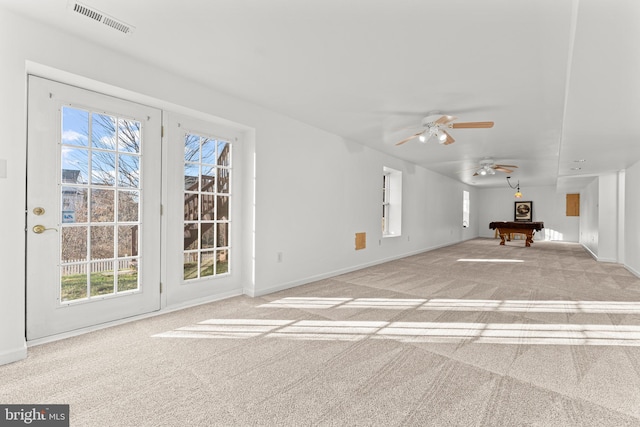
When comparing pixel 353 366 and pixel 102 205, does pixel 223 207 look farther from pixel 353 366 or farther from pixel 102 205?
pixel 353 366

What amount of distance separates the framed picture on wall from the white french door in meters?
14.2

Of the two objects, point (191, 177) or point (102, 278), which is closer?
point (102, 278)

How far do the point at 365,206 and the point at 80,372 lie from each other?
15.6 feet

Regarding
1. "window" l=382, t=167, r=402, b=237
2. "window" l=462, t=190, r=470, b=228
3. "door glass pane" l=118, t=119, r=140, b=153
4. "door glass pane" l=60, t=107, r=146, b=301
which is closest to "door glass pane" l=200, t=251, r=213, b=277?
"door glass pane" l=60, t=107, r=146, b=301

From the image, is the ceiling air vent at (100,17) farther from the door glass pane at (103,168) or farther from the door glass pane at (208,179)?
the door glass pane at (208,179)

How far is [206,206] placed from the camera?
3543 millimetres

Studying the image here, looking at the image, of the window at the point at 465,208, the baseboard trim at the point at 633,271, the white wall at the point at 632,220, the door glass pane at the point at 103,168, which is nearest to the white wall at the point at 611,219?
the white wall at the point at 632,220

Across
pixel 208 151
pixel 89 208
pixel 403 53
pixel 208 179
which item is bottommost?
pixel 89 208

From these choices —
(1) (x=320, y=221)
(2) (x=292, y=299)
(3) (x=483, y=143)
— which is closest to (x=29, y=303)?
(2) (x=292, y=299)

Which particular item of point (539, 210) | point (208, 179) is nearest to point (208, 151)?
point (208, 179)

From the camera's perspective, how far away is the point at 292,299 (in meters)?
3.77

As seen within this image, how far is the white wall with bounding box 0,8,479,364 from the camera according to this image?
2148 mm

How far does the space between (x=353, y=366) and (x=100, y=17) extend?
3023mm

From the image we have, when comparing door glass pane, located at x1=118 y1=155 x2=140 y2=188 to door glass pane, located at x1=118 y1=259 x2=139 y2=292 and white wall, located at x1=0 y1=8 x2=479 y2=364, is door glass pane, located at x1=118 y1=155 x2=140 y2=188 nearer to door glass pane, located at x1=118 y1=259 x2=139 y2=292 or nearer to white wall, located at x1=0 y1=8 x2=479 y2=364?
white wall, located at x1=0 y1=8 x2=479 y2=364
